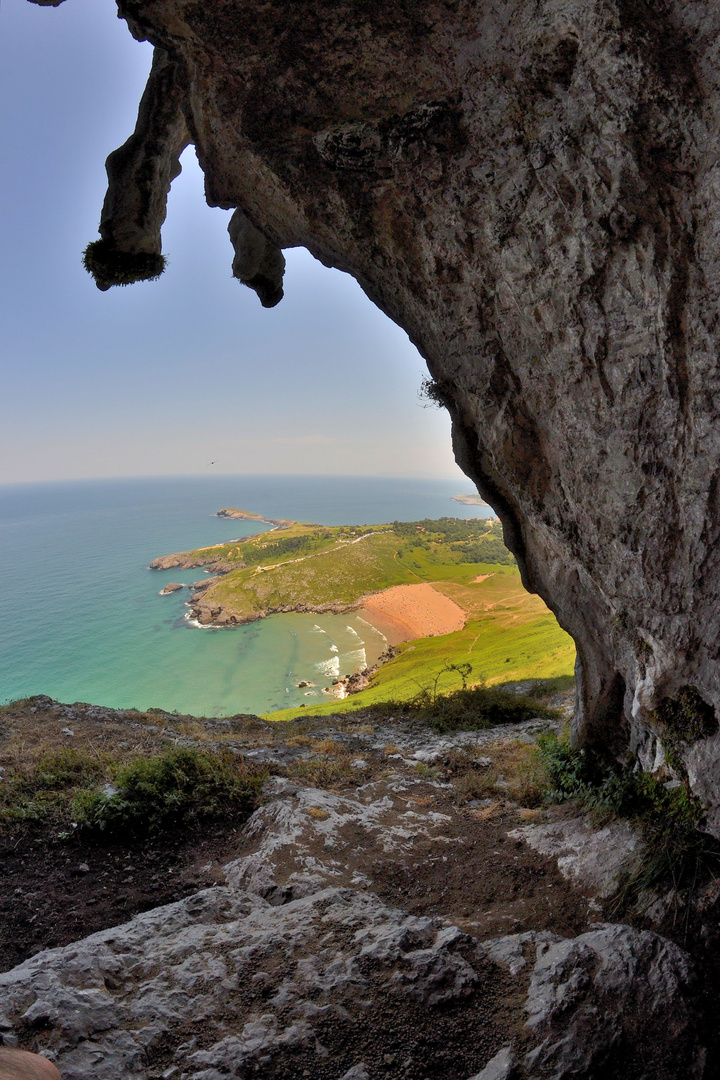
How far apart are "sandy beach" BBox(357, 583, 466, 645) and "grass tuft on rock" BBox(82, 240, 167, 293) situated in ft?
163

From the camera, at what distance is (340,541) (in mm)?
103062

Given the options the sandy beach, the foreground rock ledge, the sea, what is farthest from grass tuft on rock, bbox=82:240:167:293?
the sandy beach

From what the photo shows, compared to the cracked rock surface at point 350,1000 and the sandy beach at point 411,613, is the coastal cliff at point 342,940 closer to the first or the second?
the cracked rock surface at point 350,1000

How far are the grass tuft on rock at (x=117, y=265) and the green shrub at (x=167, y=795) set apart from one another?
39.0 feet

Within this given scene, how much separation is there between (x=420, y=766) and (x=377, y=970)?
6.70 metres

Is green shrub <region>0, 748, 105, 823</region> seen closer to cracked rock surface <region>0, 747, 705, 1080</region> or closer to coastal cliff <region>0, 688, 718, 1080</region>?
coastal cliff <region>0, 688, 718, 1080</region>

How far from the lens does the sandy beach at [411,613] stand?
193 feet

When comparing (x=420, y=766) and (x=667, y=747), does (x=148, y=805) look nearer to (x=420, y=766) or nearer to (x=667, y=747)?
(x=420, y=766)

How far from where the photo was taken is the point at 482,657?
30391 millimetres

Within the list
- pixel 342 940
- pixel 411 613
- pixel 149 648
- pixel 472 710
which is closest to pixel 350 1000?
pixel 342 940

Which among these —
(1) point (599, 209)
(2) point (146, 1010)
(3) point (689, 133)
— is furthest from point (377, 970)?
(3) point (689, 133)

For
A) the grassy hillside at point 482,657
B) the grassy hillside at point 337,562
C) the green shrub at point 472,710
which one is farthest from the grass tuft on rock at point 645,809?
the grassy hillside at point 337,562

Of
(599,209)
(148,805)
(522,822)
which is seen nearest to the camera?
(599,209)

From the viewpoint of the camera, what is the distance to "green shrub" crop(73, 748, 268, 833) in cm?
785
